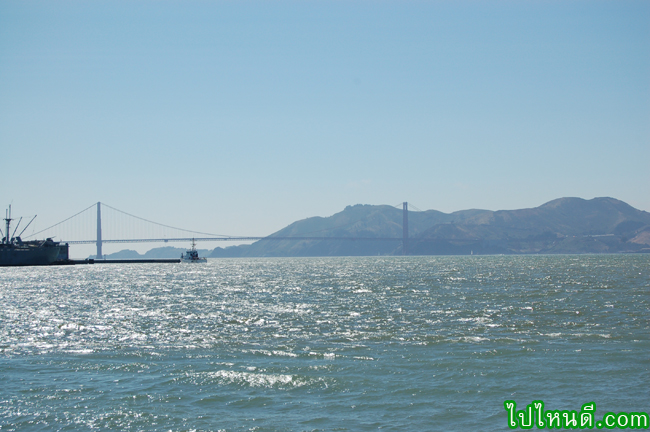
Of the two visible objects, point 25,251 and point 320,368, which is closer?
point 320,368

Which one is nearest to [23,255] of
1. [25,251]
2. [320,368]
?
[25,251]

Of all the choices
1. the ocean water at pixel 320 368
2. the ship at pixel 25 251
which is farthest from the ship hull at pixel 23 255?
the ocean water at pixel 320 368

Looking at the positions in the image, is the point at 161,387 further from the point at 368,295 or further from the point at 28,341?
the point at 368,295

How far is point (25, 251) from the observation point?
158750 mm

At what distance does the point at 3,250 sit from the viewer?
156 m

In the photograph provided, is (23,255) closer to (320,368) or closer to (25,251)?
(25,251)

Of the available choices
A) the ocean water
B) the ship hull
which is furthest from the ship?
the ocean water

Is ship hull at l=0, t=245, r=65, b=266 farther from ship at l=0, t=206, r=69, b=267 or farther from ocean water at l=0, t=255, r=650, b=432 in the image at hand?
ocean water at l=0, t=255, r=650, b=432

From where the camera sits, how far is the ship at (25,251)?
157 metres

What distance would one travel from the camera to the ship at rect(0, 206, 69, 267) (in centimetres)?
15725

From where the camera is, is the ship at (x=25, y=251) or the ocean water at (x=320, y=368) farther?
the ship at (x=25, y=251)

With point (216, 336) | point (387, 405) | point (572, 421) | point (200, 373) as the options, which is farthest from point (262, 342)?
point (572, 421)

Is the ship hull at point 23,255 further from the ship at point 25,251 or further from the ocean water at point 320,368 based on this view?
the ocean water at point 320,368

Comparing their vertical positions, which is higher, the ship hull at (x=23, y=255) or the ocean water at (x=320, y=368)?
the ship hull at (x=23, y=255)
